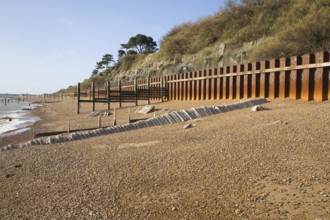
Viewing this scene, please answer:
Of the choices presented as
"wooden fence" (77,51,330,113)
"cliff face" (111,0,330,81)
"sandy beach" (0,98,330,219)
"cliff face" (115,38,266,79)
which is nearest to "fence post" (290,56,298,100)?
"wooden fence" (77,51,330,113)

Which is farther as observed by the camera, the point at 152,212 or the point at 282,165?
the point at 282,165

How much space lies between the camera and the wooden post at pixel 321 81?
10.5 metres

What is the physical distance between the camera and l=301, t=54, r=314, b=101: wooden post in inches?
438

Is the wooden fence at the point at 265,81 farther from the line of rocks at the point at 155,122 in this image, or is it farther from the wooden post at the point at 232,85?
the line of rocks at the point at 155,122

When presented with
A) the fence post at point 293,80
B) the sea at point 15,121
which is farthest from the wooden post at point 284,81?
the sea at point 15,121

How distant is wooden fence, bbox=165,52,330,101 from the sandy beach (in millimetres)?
2376

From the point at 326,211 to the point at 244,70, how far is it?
1157 centimetres

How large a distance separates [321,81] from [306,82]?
675 millimetres

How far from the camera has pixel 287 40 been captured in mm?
20109

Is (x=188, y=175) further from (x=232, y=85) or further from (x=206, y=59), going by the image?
(x=206, y=59)

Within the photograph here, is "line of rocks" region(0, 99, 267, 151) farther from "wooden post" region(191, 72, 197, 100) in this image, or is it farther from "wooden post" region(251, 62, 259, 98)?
"wooden post" region(191, 72, 197, 100)

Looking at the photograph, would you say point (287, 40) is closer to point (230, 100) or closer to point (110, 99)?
point (230, 100)

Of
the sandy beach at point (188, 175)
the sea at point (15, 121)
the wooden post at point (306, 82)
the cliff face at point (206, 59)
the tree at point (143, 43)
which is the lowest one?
the sea at point (15, 121)

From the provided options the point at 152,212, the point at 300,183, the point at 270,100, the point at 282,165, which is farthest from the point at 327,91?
the point at 152,212
